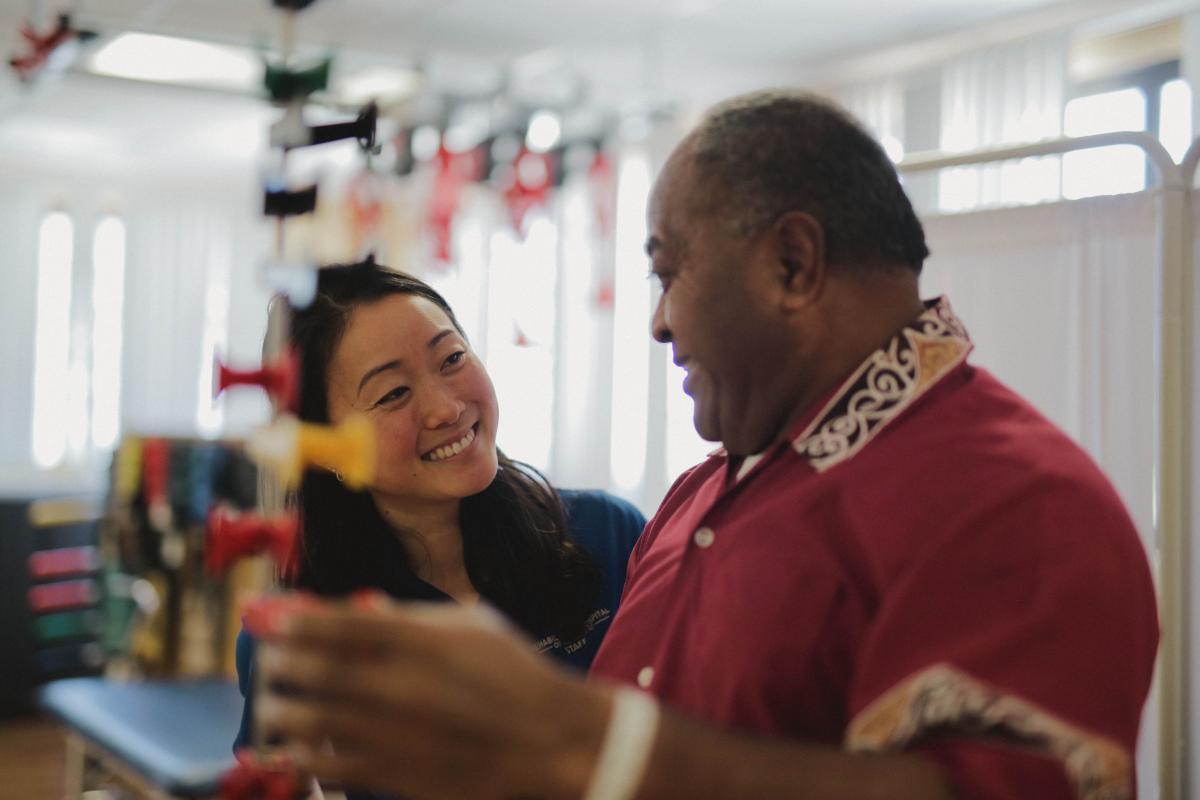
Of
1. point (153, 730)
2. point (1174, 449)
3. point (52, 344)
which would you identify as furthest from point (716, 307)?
point (52, 344)

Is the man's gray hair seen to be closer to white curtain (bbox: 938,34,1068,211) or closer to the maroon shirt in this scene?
the maroon shirt

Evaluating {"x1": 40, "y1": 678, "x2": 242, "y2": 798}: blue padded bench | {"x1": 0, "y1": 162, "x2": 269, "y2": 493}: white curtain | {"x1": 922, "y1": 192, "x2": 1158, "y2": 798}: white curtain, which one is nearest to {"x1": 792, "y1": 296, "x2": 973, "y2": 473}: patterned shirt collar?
{"x1": 922, "y1": 192, "x2": 1158, "y2": 798}: white curtain

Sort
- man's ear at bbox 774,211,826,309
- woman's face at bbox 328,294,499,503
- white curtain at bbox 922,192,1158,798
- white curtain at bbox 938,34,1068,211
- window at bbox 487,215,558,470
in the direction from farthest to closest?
window at bbox 487,215,558,470 → white curtain at bbox 938,34,1068,211 → white curtain at bbox 922,192,1158,798 → woman's face at bbox 328,294,499,503 → man's ear at bbox 774,211,826,309

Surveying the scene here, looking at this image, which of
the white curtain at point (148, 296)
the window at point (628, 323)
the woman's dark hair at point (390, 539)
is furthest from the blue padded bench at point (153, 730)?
the white curtain at point (148, 296)

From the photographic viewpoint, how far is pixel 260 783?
26.8 inches

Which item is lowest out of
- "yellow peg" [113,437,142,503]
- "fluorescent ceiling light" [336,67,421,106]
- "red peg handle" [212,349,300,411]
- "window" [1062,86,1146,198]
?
"yellow peg" [113,437,142,503]

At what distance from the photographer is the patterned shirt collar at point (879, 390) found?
933 millimetres

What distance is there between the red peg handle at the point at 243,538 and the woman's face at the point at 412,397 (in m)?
0.90

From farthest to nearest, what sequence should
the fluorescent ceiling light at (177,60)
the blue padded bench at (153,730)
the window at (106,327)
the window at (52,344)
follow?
the window at (106,327) → the window at (52,344) → the fluorescent ceiling light at (177,60) → the blue padded bench at (153,730)

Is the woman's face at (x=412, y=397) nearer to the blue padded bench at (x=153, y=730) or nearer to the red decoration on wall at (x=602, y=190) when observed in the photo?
the blue padded bench at (x=153, y=730)

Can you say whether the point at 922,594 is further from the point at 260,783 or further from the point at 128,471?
the point at 128,471

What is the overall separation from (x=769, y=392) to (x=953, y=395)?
0.14 meters

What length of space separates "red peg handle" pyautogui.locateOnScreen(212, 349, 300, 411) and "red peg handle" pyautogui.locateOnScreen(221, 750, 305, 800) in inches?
8.3

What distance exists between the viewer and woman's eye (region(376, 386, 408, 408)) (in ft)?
5.20
